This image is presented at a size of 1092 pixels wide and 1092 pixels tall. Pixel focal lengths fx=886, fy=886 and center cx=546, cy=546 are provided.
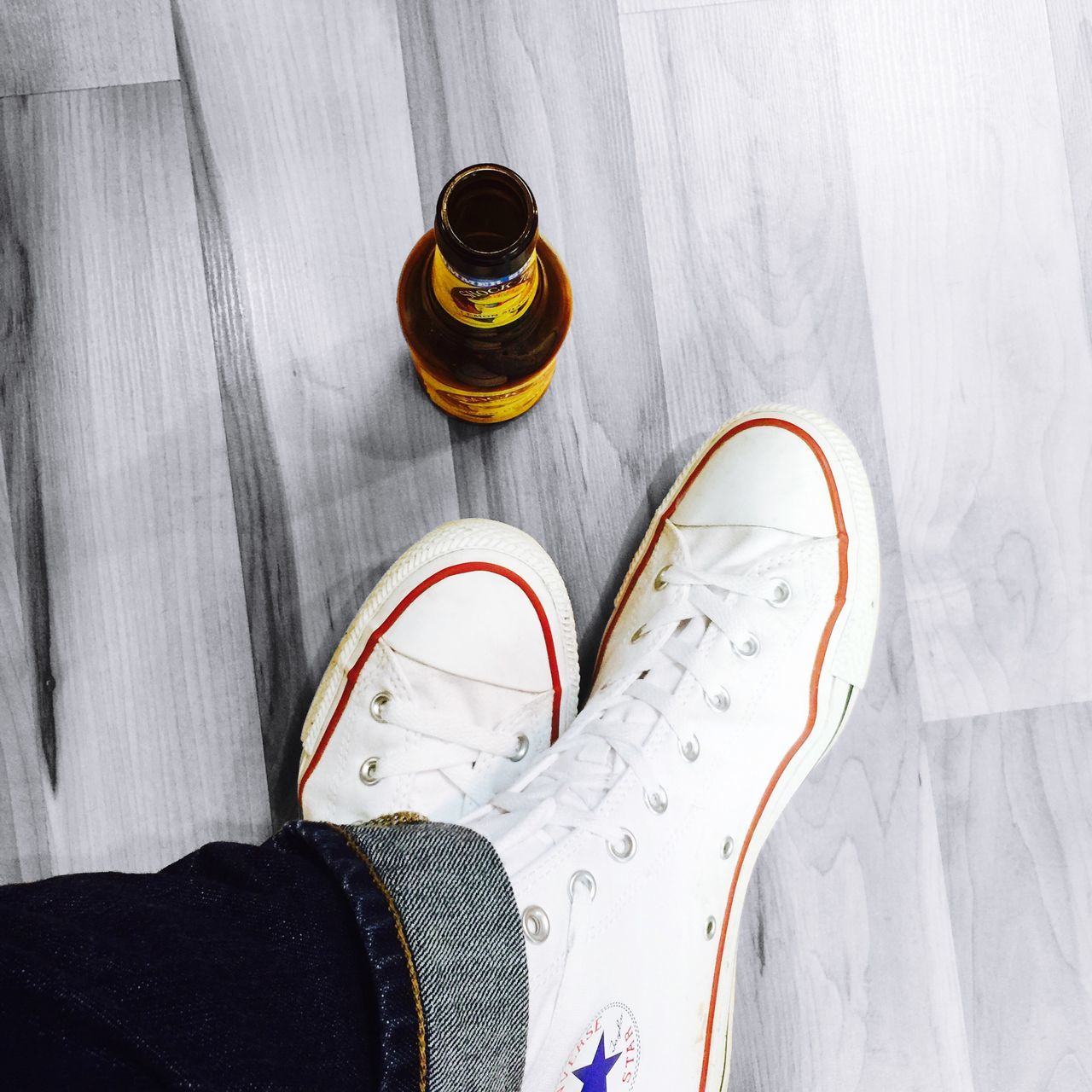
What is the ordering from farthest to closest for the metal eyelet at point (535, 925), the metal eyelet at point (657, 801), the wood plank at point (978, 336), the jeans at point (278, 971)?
1. the wood plank at point (978, 336)
2. the metal eyelet at point (657, 801)
3. the metal eyelet at point (535, 925)
4. the jeans at point (278, 971)

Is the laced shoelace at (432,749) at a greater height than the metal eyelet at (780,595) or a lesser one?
lesser

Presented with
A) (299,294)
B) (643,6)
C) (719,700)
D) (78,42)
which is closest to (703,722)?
(719,700)

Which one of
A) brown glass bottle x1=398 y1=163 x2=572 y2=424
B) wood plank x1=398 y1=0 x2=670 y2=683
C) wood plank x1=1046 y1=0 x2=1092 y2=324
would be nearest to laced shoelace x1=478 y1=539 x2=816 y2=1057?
wood plank x1=398 y1=0 x2=670 y2=683

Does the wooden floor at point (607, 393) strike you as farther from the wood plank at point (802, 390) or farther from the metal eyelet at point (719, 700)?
the metal eyelet at point (719, 700)

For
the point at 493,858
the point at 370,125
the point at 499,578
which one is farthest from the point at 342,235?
the point at 493,858

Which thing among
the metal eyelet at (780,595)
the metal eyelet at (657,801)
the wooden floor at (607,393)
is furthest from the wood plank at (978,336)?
the metal eyelet at (657,801)

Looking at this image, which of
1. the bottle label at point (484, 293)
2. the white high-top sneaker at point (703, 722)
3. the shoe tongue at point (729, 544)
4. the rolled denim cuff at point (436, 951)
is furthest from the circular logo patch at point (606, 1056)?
the bottle label at point (484, 293)

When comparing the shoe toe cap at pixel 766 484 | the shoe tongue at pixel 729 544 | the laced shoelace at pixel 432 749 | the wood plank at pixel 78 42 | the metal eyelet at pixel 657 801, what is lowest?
the metal eyelet at pixel 657 801

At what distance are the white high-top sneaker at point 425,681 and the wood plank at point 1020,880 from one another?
374 millimetres

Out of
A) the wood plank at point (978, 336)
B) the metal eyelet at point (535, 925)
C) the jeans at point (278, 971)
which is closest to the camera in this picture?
the jeans at point (278, 971)

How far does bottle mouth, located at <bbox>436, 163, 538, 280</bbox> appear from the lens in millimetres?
436

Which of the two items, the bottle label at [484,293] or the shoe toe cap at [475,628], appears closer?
the bottle label at [484,293]

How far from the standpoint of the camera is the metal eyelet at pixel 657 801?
641 mm

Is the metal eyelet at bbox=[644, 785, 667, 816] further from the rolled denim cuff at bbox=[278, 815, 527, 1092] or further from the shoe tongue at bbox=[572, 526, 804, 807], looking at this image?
the rolled denim cuff at bbox=[278, 815, 527, 1092]
